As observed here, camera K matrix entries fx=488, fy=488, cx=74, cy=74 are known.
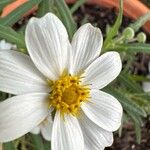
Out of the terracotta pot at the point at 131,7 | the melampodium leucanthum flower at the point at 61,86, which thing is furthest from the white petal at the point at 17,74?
the terracotta pot at the point at 131,7

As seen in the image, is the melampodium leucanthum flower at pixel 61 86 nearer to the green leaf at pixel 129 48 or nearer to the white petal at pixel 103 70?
the white petal at pixel 103 70

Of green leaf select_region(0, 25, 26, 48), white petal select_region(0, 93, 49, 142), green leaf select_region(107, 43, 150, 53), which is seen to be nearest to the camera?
white petal select_region(0, 93, 49, 142)

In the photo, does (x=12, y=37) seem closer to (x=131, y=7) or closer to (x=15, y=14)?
(x=15, y=14)

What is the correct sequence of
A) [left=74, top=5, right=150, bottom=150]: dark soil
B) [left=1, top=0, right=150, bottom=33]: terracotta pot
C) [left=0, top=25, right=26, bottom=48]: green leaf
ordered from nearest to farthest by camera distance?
1. [left=0, top=25, right=26, bottom=48]: green leaf
2. [left=1, top=0, right=150, bottom=33]: terracotta pot
3. [left=74, top=5, right=150, bottom=150]: dark soil

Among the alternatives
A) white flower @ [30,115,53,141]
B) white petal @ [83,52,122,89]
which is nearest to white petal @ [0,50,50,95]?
white petal @ [83,52,122,89]

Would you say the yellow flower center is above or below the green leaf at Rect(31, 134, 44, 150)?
above

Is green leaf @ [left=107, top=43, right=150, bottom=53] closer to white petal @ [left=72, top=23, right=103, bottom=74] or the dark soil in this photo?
white petal @ [left=72, top=23, right=103, bottom=74]
